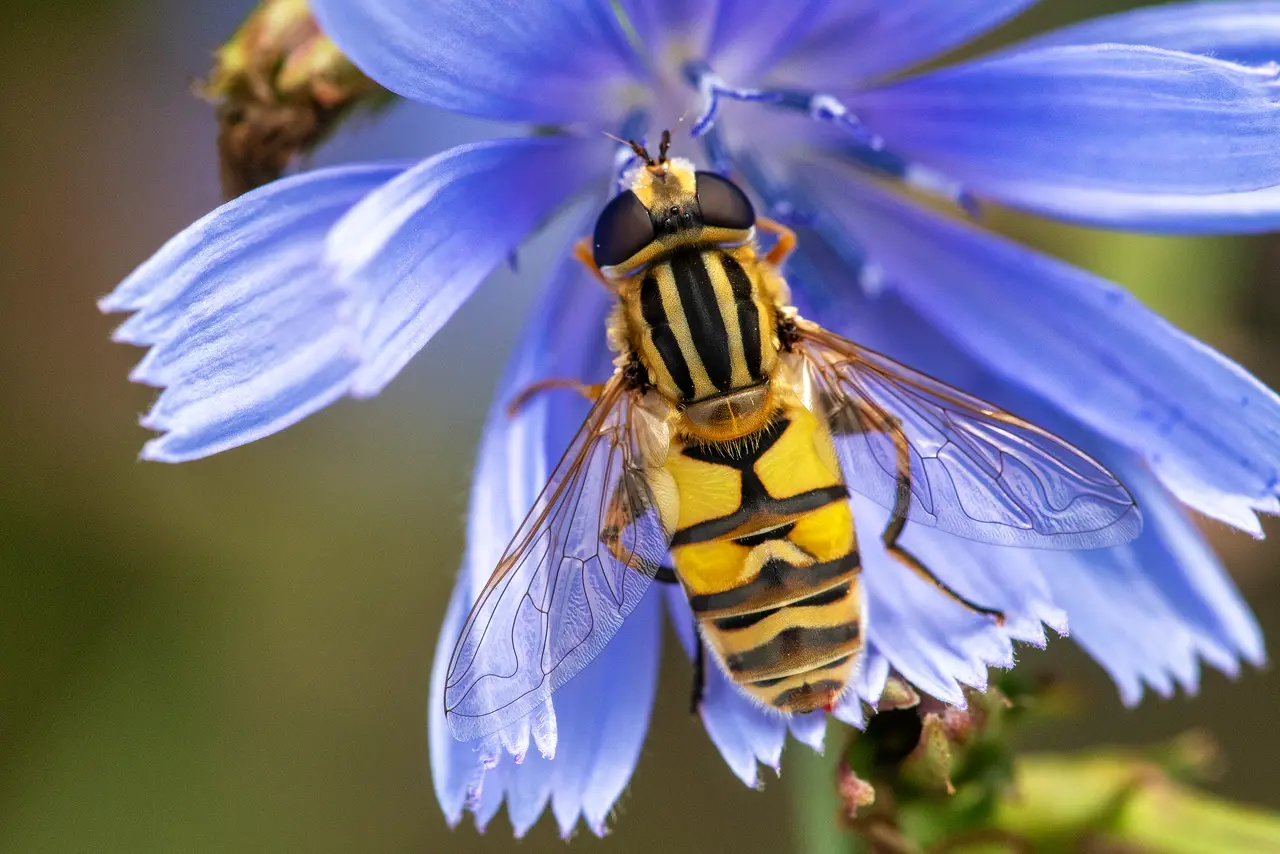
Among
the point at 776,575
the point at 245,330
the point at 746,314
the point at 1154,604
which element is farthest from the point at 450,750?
the point at 1154,604

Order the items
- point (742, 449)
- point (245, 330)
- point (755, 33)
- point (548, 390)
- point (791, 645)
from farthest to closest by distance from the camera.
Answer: point (755, 33)
point (548, 390)
point (742, 449)
point (791, 645)
point (245, 330)

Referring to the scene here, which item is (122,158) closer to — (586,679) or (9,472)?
(9,472)

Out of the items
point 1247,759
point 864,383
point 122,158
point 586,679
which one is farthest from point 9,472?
point 1247,759

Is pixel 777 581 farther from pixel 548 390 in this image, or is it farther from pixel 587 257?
pixel 587 257

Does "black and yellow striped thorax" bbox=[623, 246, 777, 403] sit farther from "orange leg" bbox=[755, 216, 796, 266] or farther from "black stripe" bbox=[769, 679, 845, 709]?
"black stripe" bbox=[769, 679, 845, 709]

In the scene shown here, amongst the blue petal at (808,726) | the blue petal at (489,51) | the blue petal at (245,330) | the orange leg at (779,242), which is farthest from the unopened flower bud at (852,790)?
the blue petal at (489,51)

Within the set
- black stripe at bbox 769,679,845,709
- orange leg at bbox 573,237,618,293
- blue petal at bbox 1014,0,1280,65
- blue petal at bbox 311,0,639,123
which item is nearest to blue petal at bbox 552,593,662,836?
black stripe at bbox 769,679,845,709

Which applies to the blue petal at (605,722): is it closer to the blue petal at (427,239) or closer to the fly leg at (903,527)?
the fly leg at (903,527)
